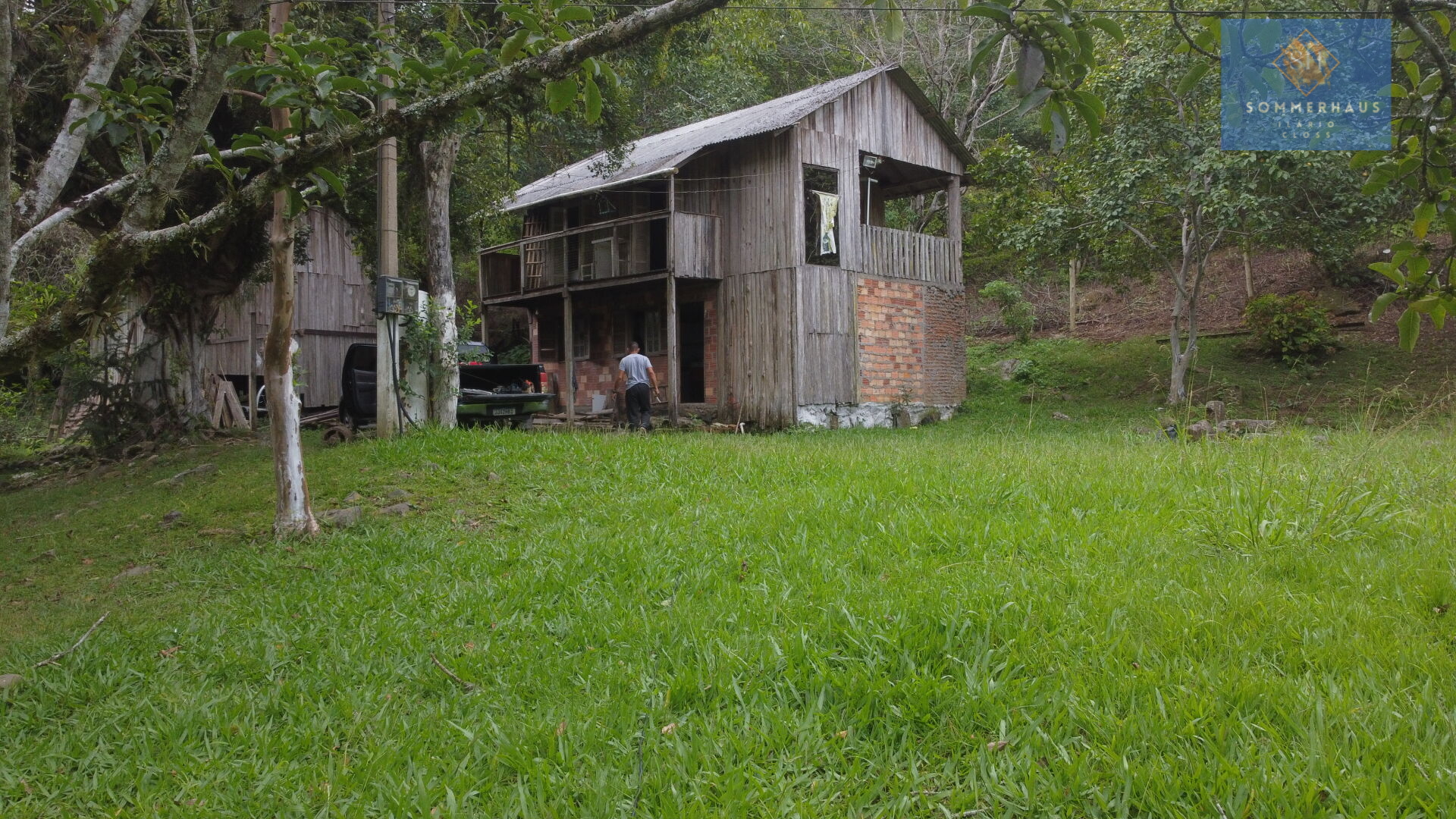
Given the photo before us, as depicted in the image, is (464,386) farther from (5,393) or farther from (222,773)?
(222,773)

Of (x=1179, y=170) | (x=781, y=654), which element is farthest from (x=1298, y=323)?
(x=781, y=654)

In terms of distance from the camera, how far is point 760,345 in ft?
57.1

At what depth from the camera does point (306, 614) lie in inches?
204

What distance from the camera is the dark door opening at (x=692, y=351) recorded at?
2031 cm

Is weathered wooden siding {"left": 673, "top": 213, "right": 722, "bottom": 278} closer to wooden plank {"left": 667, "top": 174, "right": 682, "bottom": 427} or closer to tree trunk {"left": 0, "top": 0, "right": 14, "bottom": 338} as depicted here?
wooden plank {"left": 667, "top": 174, "right": 682, "bottom": 427}

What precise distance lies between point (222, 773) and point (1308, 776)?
3613 millimetres

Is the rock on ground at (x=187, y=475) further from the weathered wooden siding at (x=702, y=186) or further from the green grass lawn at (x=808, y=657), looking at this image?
the weathered wooden siding at (x=702, y=186)

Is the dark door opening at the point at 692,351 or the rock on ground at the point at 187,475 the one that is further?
the dark door opening at the point at 692,351

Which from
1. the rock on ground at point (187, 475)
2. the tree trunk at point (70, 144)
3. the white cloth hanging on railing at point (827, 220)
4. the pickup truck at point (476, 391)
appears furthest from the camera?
the white cloth hanging on railing at point (827, 220)

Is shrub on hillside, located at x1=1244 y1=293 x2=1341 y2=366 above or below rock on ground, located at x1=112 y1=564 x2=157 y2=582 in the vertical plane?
above

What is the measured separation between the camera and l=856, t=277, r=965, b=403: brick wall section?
58.5 feet

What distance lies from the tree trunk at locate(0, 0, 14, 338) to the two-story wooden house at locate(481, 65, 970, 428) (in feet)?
39.4

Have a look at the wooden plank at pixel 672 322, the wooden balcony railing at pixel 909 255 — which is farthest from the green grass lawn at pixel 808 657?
the wooden balcony railing at pixel 909 255

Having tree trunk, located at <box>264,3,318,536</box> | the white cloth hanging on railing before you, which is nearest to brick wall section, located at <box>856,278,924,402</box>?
the white cloth hanging on railing
